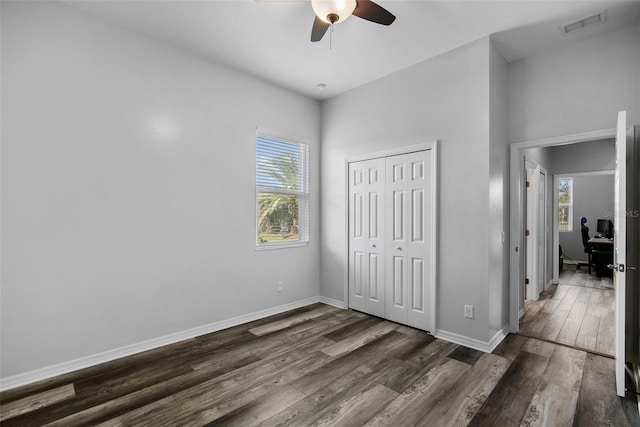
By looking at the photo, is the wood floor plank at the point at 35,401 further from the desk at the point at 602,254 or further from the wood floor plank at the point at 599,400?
the desk at the point at 602,254

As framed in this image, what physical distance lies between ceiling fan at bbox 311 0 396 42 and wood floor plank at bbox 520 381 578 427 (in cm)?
288

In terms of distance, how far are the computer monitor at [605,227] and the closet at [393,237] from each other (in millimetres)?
6338

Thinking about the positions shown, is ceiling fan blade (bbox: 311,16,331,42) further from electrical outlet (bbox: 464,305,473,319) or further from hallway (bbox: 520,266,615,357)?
hallway (bbox: 520,266,615,357)

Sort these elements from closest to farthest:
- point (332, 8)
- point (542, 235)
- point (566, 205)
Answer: point (332, 8)
point (542, 235)
point (566, 205)

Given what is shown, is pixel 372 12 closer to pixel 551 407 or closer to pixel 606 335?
pixel 551 407

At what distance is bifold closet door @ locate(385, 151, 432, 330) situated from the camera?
3455mm

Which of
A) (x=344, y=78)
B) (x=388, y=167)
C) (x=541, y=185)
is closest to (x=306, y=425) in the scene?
(x=388, y=167)

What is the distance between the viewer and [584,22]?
269 centimetres

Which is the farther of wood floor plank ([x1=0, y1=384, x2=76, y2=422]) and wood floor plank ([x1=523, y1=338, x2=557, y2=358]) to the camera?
wood floor plank ([x1=523, y1=338, x2=557, y2=358])

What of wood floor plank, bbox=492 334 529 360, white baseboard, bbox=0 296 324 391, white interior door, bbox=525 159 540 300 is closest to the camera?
white baseboard, bbox=0 296 324 391

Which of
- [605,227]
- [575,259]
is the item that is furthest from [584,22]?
[575,259]

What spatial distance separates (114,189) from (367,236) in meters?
2.84

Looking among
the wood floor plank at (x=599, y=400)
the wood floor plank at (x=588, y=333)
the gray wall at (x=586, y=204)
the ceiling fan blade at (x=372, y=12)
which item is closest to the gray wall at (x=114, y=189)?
the ceiling fan blade at (x=372, y=12)

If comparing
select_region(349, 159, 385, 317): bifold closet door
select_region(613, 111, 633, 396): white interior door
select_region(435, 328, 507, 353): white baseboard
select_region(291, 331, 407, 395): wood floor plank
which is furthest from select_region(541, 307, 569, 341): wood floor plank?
select_region(349, 159, 385, 317): bifold closet door
